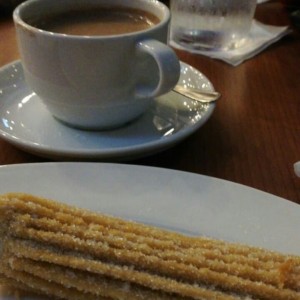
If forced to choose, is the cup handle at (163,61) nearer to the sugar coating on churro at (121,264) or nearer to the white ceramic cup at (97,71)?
the white ceramic cup at (97,71)

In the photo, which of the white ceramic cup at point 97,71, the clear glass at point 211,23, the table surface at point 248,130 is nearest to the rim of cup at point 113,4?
the white ceramic cup at point 97,71

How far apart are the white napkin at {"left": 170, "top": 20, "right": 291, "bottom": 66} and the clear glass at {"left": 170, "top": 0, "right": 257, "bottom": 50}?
15mm

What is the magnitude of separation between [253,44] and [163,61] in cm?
41

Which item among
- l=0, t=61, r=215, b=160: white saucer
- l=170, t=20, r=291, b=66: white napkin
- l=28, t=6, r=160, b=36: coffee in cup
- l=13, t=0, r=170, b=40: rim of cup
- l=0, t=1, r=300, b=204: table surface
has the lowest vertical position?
l=170, t=20, r=291, b=66: white napkin

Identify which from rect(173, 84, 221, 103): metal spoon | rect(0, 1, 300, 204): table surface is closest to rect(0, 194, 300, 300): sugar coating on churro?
rect(0, 1, 300, 204): table surface

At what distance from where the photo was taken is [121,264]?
1.12ft

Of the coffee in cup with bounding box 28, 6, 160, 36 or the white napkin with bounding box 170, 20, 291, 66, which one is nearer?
the coffee in cup with bounding box 28, 6, 160, 36

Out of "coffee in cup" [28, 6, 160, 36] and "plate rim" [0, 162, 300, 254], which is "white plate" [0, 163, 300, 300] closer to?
"plate rim" [0, 162, 300, 254]

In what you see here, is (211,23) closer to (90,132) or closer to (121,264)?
(90,132)

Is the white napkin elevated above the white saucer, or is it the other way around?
the white saucer

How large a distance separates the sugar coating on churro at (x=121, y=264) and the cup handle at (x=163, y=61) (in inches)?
7.2

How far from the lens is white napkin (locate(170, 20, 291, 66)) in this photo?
80cm

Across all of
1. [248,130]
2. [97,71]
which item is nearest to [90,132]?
[97,71]

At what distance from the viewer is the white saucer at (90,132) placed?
0.49m
